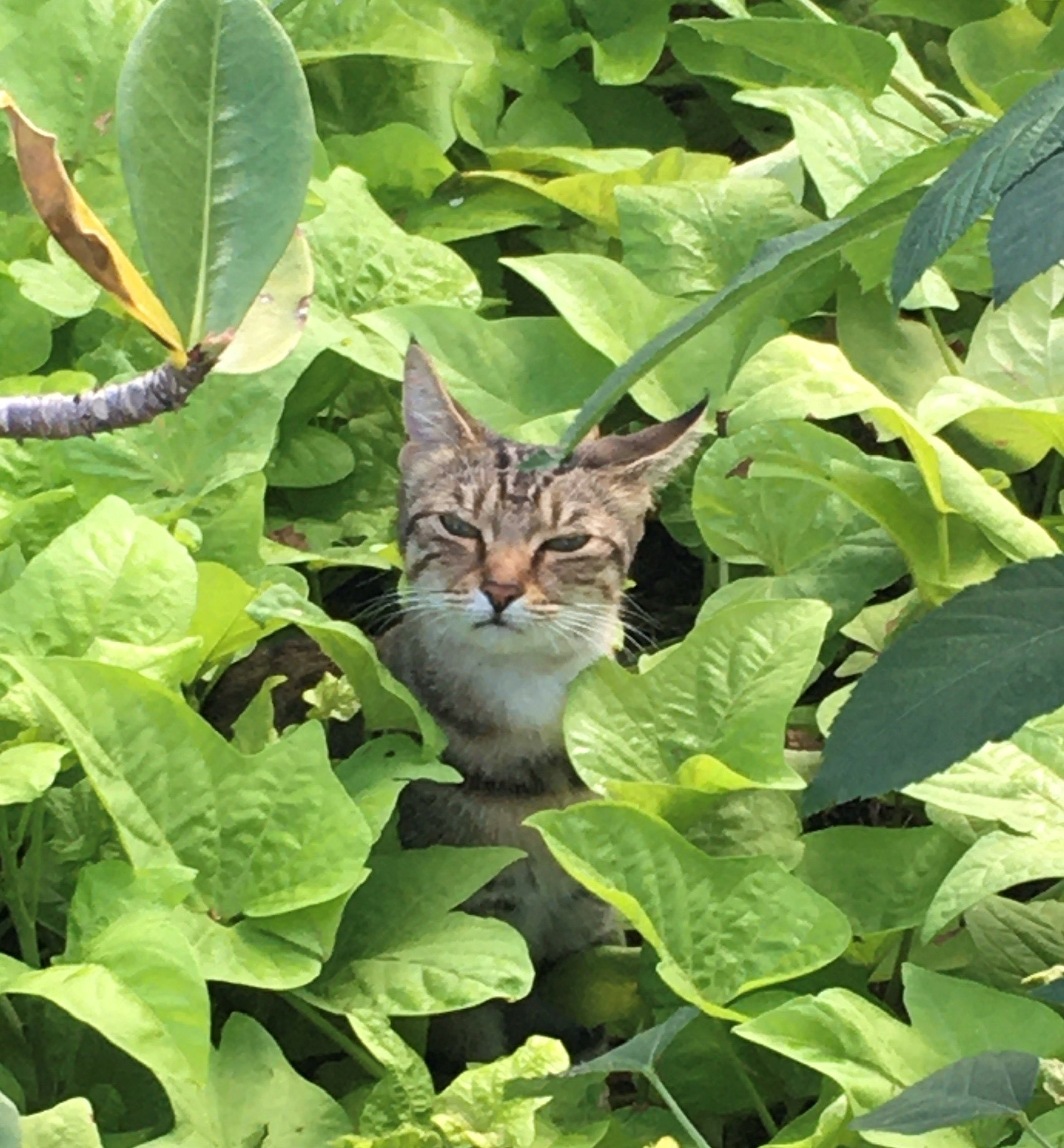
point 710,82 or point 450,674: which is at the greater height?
point 710,82

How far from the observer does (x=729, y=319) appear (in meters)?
1.58

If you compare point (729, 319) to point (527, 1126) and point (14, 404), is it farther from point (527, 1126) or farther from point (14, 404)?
point (14, 404)

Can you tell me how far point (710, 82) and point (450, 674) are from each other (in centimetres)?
117

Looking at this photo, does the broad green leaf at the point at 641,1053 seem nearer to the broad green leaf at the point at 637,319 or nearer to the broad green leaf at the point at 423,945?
the broad green leaf at the point at 423,945

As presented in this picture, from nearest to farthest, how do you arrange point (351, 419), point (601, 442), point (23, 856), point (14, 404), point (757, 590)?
1. point (14, 404)
2. point (23, 856)
3. point (757, 590)
4. point (601, 442)
5. point (351, 419)

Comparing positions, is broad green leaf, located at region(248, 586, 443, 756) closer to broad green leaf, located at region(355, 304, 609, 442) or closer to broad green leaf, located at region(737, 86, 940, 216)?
broad green leaf, located at region(355, 304, 609, 442)

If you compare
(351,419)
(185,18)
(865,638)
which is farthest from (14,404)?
(351,419)

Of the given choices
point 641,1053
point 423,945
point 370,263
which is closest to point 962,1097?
point 641,1053

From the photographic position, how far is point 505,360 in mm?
1609

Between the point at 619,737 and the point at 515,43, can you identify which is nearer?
the point at 619,737

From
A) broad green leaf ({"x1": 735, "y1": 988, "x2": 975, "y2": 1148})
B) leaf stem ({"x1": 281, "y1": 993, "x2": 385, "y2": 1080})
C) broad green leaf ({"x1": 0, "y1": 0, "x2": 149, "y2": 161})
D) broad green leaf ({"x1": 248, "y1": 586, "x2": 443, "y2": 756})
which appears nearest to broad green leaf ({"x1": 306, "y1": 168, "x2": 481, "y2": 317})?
broad green leaf ({"x1": 0, "y1": 0, "x2": 149, "y2": 161})

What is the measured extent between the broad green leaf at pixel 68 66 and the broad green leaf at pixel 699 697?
2.76 ft

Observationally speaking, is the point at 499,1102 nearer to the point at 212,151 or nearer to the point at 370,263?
the point at 212,151

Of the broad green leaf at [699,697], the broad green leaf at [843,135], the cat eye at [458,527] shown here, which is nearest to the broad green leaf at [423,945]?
the broad green leaf at [699,697]
